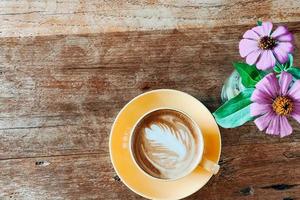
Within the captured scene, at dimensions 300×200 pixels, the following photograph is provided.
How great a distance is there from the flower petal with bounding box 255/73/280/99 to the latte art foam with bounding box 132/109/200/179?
Answer: 0.24 metres

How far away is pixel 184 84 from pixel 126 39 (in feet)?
0.51

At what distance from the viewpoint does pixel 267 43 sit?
821 mm

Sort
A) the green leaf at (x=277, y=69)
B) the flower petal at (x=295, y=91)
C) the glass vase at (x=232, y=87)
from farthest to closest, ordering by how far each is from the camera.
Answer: the glass vase at (x=232, y=87) → the green leaf at (x=277, y=69) → the flower petal at (x=295, y=91)

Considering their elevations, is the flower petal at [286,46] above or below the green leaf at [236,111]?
above

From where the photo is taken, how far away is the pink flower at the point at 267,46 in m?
0.81

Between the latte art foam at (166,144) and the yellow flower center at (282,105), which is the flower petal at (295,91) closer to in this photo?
the yellow flower center at (282,105)

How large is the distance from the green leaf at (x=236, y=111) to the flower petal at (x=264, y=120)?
0.09m

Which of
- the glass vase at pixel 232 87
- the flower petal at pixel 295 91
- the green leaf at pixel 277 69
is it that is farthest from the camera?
the glass vase at pixel 232 87

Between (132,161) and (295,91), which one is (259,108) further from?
(132,161)

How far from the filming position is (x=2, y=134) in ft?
3.42

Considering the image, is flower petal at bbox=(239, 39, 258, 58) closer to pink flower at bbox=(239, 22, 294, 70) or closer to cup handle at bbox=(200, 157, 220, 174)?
pink flower at bbox=(239, 22, 294, 70)

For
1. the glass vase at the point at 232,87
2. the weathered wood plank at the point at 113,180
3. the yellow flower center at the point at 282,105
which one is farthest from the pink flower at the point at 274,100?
the weathered wood plank at the point at 113,180

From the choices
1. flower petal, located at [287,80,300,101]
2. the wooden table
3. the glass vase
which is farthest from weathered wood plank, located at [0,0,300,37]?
flower petal, located at [287,80,300,101]

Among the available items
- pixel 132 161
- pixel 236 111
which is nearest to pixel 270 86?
pixel 236 111
